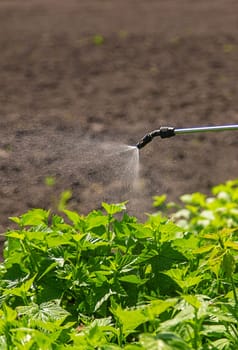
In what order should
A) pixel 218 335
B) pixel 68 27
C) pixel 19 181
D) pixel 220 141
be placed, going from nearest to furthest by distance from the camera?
pixel 218 335
pixel 19 181
pixel 220 141
pixel 68 27

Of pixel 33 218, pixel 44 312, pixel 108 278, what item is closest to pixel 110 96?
pixel 33 218

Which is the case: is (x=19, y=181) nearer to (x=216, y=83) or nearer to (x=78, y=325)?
(x=78, y=325)

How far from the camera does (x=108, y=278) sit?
2635 millimetres

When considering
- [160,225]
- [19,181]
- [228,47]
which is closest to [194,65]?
[228,47]

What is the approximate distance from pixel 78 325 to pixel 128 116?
12.0 ft

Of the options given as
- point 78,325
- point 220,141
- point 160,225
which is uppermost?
point 160,225

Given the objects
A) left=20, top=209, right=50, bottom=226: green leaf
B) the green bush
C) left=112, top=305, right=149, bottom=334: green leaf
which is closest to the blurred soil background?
left=20, top=209, right=50, bottom=226: green leaf

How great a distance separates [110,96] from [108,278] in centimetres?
423

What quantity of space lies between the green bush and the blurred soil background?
0.53 metres

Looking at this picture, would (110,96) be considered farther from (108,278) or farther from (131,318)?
(131,318)

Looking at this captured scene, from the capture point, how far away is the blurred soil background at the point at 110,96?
13.5 ft

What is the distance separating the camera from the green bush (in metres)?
2.35

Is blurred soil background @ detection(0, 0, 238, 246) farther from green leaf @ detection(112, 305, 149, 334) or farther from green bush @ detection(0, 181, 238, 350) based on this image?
green leaf @ detection(112, 305, 149, 334)

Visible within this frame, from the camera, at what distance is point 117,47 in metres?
8.45
